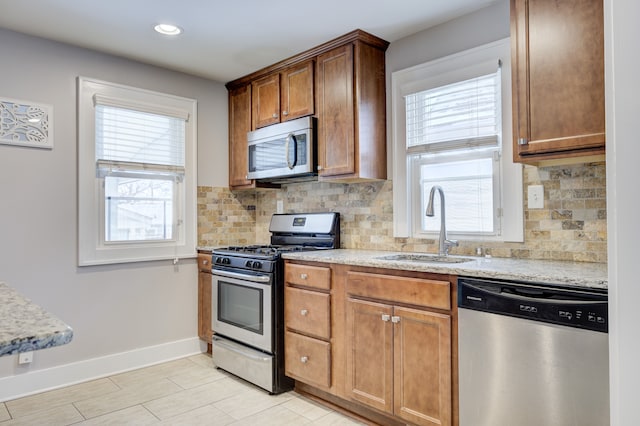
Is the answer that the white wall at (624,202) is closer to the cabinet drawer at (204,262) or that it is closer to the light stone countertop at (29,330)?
the light stone countertop at (29,330)

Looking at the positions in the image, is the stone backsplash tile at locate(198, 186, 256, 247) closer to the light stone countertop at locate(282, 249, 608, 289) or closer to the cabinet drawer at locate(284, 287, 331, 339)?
the cabinet drawer at locate(284, 287, 331, 339)

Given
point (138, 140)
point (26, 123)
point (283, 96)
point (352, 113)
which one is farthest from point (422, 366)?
point (26, 123)

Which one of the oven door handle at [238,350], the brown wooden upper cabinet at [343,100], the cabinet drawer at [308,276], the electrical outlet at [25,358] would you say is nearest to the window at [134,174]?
the electrical outlet at [25,358]

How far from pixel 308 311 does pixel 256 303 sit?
1.42 feet

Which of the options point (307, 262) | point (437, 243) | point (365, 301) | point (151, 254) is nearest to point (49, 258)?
point (151, 254)

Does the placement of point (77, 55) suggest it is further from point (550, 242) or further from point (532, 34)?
point (550, 242)

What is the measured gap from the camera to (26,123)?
2816 mm

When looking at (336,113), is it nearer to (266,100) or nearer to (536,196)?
(266,100)

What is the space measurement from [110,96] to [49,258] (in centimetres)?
123

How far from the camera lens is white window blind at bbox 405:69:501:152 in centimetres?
248

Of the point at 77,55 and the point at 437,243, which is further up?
the point at 77,55

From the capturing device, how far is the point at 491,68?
2.45 meters

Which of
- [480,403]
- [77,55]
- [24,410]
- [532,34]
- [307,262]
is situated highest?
[77,55]

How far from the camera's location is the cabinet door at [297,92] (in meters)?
3.14
